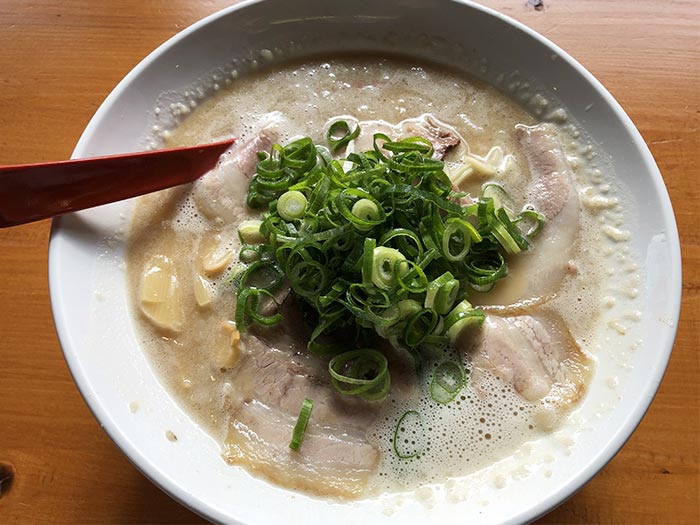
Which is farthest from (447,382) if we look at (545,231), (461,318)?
(545,231)

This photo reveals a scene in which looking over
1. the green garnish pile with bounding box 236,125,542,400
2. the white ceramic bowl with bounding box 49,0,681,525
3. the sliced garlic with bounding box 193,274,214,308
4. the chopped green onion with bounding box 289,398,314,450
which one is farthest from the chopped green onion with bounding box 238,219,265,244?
the chopped green onion with bounding box 289,398,314,450

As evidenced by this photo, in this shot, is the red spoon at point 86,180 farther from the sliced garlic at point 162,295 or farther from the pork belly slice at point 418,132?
the pork belly slice at point 418,132

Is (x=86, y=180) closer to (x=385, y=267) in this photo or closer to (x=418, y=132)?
(x=385, y=267)

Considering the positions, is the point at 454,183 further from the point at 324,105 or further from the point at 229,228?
the point at 229,228

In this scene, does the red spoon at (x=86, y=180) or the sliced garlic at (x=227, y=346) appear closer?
the red spoon at (x=86, y=180)

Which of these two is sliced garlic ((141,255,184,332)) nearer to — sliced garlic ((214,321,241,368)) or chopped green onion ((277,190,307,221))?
sliced garlic ((214,321,241,368))

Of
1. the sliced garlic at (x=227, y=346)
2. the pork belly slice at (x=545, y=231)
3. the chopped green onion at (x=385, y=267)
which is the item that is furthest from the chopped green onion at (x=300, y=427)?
the pork belly slice at (x=545, y=231)
